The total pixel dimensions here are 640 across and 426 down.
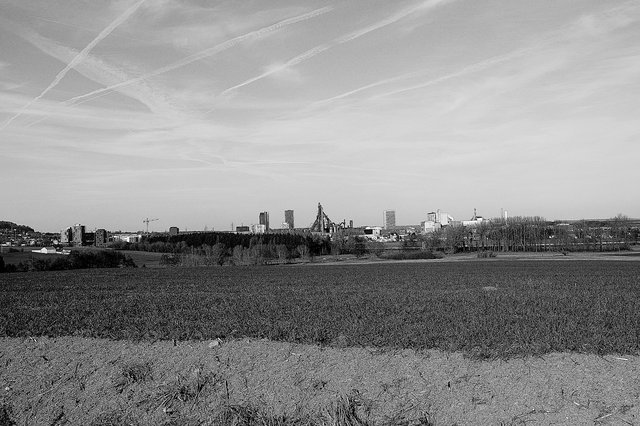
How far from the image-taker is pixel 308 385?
13148mm

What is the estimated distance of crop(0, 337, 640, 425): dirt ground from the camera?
11.9 meters

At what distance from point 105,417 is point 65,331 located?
18.0 ft

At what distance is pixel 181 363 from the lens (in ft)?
47.8

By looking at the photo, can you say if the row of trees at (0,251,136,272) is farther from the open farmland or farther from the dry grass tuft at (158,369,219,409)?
the dry grass tuft at (158,369,219,409)

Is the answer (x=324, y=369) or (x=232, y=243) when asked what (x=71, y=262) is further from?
(x=324, y=369)

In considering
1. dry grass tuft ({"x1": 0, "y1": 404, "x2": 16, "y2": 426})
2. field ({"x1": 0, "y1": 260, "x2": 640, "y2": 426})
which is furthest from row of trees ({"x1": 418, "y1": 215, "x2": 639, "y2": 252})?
dry grass tuft ({"x1": 0, "y1": 404, "x2": 16, "y2": 426})

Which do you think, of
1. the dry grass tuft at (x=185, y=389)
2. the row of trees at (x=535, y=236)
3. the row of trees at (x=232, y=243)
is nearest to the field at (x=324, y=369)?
the dry grass tuft at (x=185, y=389)

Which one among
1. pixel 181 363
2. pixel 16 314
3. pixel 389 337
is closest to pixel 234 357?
pixel 181 363

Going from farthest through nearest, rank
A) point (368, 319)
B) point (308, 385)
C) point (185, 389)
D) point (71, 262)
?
point (71, 262) → point (368, 319) → point (185, 389) → point (308, 385)

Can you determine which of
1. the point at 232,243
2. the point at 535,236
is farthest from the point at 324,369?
the point at 535,236

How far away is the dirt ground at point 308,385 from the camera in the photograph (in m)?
11.9

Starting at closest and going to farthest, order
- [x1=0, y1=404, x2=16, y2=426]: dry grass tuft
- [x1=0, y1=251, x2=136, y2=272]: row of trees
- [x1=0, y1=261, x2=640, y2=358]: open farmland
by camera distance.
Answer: [x1=0, y1=404, x2=16, y2=426]: dry grass tuft → [x1=0, y1=261, x2=640, y2=358]: open farmland → [x1=0, y1=251, x2=136, y2=272]: row of trees

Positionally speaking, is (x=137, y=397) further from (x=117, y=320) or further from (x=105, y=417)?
(x=117, y=320)

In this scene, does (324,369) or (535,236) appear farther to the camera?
(535,236)
